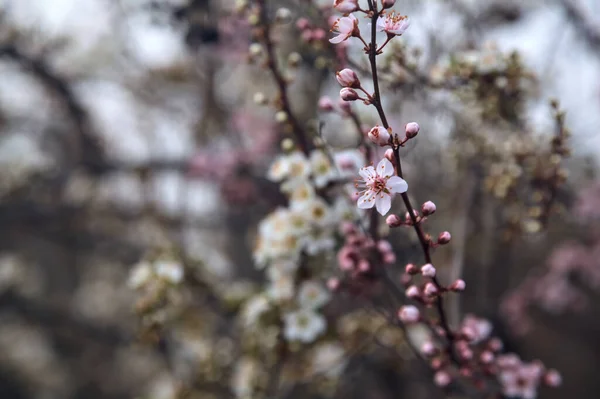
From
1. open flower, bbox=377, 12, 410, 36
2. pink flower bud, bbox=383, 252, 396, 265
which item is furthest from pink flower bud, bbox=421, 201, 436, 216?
pink flower bud, bbox=383, 252, 396, 265

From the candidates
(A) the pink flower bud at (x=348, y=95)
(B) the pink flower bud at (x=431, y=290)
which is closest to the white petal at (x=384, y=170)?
(A) the pink flower bud at (x=348, y=95)

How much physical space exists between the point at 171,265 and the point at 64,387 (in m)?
6.67

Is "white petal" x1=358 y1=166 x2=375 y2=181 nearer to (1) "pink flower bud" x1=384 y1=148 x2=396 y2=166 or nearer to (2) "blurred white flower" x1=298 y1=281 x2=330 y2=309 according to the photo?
Answer: (1) "pink flower bud" x1=384 y1=148 x2=396 y2=166

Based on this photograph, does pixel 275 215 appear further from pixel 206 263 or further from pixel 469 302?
pixel 469 302

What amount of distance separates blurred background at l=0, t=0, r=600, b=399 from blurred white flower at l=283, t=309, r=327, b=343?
0.36m

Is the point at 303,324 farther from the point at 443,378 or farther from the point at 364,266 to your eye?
the point at 443,378

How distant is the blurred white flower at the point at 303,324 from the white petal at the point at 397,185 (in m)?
0.94

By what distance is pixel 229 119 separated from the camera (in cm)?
412

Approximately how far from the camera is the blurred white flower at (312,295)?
1.71 m

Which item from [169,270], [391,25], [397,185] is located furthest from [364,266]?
[169,270]

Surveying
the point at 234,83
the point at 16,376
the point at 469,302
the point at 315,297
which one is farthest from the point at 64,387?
the point at 315,297

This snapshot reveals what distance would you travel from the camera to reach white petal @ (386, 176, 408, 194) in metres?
0.87

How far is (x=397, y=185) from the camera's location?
88cm

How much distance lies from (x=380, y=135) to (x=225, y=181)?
2.75 meters
